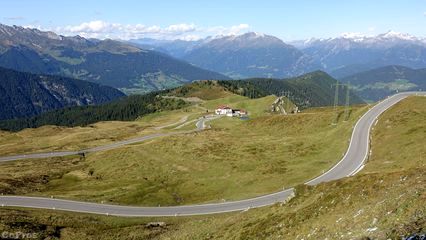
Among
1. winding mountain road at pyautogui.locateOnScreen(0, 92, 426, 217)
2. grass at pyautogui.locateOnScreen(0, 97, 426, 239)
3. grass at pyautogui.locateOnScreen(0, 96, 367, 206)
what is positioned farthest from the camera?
grass at pyautogui.locateOnScreen(0, 96, 367, 206)

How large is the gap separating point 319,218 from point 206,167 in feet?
233

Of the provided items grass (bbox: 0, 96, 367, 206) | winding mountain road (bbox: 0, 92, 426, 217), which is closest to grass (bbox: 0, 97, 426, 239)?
winding mountain road (bbox: 0, 92, 426, 217)

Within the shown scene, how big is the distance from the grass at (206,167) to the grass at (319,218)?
612 inches

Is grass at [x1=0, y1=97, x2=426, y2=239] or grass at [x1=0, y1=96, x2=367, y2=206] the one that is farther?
grass at [x1=0, y1=96, x2=367, y2=206]

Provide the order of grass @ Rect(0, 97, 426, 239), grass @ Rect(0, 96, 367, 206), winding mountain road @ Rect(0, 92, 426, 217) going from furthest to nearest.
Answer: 1. grass @ Rect(0, 96, 367, 206)
2. winding mountain road @ Rect(0, 92, 426, 217)
3. grass @ Rect(0, 97, 426, 239)

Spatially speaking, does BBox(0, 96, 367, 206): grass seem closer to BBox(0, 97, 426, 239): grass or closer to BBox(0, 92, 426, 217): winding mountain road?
BBox(0, 92, 426, 217): winding mountain road

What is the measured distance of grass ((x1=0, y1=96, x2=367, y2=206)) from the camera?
94125mm

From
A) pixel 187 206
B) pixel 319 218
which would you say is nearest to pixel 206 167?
pixel 187 206

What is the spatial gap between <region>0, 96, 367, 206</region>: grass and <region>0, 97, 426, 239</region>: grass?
51.0ft

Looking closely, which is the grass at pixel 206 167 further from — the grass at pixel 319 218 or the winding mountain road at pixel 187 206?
the grass at pixel 319 218

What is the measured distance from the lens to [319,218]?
146 feet

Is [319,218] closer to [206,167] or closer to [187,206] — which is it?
[187,206]

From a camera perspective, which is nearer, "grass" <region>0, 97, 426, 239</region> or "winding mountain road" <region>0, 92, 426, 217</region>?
"grass" <region>0, 97, 426, 239</region>

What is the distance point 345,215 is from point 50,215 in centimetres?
5597
